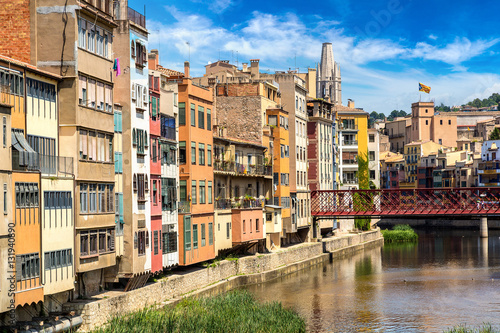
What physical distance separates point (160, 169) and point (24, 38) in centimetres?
1256

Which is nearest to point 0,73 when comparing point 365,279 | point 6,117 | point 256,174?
point 6,117

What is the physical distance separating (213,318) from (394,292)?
75.6 ft

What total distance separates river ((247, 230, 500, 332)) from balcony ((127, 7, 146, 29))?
17.4 m

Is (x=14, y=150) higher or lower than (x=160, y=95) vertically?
lower

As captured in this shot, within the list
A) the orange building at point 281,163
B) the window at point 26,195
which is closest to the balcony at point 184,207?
the window at point 26,195

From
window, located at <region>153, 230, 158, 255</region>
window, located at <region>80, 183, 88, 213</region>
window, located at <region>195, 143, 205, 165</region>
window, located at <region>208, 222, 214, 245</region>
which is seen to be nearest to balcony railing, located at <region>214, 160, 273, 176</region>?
window, located at <region>195, 143, 205, 165</region>

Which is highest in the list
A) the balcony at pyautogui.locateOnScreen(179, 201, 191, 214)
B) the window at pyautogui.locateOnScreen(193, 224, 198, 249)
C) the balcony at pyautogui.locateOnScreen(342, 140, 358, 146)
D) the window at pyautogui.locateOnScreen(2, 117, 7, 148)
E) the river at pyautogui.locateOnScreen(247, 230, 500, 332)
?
the balcony at pyautogui.locateOnScreen(342, 140, 358, 146)

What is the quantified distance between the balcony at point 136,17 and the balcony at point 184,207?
10635mm

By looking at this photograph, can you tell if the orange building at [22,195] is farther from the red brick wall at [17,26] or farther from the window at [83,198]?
the window at [83,198]

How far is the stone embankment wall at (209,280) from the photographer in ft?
110

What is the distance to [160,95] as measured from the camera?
4416 centimetres

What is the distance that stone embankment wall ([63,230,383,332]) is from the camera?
33.7 metres

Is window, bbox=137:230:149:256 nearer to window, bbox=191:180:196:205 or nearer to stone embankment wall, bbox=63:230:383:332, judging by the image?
stone embankment wall, bbox=63:230:383:332

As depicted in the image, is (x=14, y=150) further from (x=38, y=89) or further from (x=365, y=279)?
(x=365, y=279)
